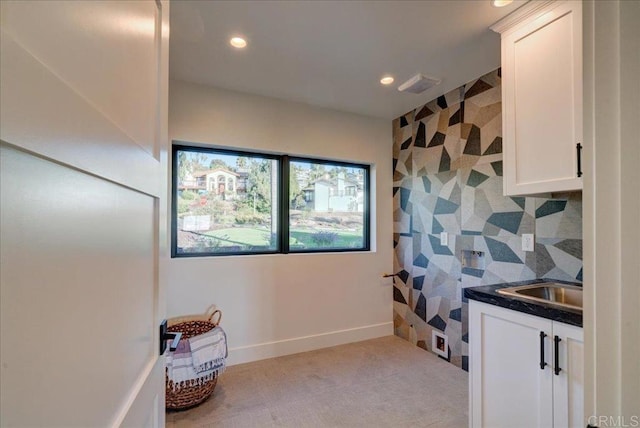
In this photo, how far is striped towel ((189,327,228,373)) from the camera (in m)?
2.08

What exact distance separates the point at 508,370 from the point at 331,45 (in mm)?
2278

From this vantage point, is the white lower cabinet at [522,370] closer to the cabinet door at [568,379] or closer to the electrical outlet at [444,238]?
the cabinet door at [568,379]

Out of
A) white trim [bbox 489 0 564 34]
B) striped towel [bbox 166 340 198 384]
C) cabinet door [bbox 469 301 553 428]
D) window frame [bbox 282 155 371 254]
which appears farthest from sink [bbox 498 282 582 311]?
striped towel [bbox 166 340 198 384]

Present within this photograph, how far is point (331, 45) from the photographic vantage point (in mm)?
2127

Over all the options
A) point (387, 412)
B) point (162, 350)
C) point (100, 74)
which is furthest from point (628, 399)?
point (387, 412)

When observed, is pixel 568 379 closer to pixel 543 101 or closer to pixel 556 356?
pixel 556 356

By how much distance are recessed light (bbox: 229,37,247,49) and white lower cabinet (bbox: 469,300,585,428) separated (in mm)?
2255

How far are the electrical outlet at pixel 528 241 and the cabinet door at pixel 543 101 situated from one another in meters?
0.57

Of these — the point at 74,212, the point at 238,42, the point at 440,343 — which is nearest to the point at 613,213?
the point at 74,212

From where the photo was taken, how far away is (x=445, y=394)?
2.29 meters

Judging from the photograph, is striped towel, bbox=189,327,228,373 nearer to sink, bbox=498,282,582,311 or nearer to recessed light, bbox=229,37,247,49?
sink, bbox=498,282,582,311

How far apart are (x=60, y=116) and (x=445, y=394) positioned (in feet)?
9.06

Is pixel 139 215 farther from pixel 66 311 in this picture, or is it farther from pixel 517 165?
pixel 517 165

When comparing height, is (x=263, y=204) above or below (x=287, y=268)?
above
